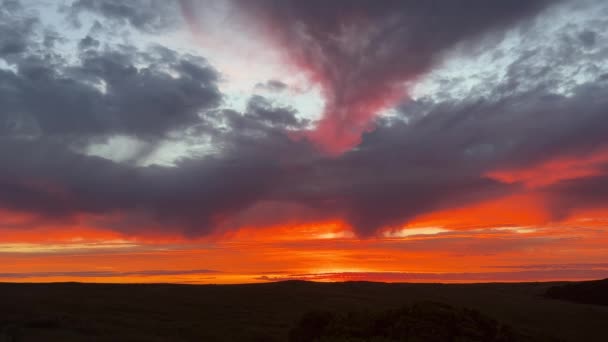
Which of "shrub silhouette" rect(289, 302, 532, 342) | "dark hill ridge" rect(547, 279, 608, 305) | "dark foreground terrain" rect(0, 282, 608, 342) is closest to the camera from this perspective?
"shrub silhouette" rect(289, 302, 532, 342)

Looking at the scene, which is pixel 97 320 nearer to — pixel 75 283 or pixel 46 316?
pixel 46 316

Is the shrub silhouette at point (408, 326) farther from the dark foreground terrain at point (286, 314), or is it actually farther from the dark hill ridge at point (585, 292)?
the dark hill ridge at point (585, 292)

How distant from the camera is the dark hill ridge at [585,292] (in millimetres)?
43500

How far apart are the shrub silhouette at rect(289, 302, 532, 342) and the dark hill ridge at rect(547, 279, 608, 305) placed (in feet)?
93.8

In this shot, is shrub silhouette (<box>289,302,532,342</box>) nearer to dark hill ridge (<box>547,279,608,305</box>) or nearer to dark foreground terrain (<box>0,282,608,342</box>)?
dark foreground terrain (<box>0,282,608,342</box>)

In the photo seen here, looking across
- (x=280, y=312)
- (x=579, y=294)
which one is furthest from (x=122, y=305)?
(x=579, y=294)

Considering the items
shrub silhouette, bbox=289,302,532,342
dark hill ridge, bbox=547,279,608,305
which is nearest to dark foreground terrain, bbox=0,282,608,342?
shrub silhouette, bbox=289,302,532,342

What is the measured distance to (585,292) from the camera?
44.7 meters

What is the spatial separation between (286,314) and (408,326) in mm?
13450

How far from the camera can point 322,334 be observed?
19797mm

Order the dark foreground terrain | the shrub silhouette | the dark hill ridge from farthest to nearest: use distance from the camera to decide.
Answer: the dark hill ridge
the dark foreground terrain
the shrub silhouette

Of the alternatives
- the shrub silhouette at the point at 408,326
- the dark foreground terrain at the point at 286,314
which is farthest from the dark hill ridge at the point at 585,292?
the shrub silhouette at the point at 408,326

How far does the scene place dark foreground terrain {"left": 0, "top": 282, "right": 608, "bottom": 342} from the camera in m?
19.7

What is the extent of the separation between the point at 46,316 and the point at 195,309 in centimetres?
858
